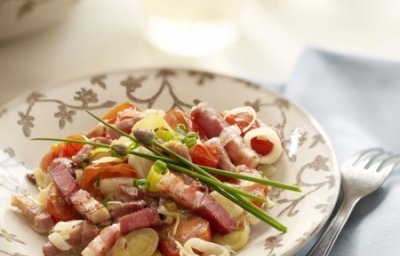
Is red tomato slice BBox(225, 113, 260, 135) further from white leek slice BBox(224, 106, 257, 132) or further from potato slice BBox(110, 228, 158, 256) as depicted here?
potato slice BBox(110, 228, 158, 256)

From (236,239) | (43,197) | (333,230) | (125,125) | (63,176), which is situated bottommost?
(333,230)

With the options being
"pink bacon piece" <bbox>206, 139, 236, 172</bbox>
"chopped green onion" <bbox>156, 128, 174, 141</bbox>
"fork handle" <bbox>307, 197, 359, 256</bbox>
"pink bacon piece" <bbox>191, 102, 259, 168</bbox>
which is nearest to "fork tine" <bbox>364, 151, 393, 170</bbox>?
"fork handle" <bbox>307, 197, 359, 256</bbox>

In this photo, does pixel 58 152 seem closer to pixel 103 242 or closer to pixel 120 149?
pixel 120 149

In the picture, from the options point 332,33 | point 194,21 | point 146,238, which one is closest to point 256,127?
point 146,238

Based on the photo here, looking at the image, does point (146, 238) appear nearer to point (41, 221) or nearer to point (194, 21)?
point (41, 221)

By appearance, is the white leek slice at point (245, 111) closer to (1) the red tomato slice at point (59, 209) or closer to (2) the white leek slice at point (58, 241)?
(1) the red tomato slice at point (59, 209)

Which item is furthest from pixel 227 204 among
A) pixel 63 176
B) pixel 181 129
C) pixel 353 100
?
pixel 353 100
